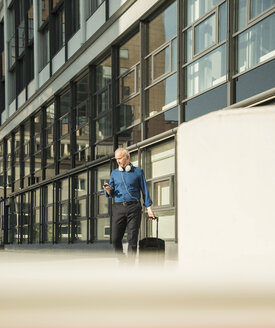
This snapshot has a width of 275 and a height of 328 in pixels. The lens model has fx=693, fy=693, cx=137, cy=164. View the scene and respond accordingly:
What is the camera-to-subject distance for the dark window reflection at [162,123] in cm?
1602

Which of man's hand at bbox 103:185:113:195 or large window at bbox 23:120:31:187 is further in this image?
large window at bbox 23:120:31:187

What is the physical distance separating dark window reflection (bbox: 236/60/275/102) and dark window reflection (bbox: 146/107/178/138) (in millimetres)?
3009

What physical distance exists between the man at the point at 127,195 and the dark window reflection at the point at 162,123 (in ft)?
21.8

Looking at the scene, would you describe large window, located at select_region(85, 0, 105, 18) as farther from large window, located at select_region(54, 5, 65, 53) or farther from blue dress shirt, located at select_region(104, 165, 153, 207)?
blue dress shirt, located at select_region(104, 165, 153, 207)

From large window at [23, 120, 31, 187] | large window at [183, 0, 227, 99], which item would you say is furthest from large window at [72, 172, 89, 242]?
large window at [183, 0, 227, 99]

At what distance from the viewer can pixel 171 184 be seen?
1570 cm

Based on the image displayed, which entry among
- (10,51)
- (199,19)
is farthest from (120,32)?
(10,51)

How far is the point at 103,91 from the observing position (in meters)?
21.6

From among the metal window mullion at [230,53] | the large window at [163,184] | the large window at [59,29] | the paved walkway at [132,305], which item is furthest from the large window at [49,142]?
the paved walkway at [132,305]

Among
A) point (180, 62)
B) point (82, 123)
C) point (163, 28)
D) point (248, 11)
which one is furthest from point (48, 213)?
point (248, 11)

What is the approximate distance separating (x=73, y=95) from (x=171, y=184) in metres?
9.87

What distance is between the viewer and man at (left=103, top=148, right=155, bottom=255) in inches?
365

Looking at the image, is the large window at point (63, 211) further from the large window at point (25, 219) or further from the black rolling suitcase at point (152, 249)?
the black rolling suitcase at point (152, 249)

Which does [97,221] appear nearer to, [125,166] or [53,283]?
[125,166]
